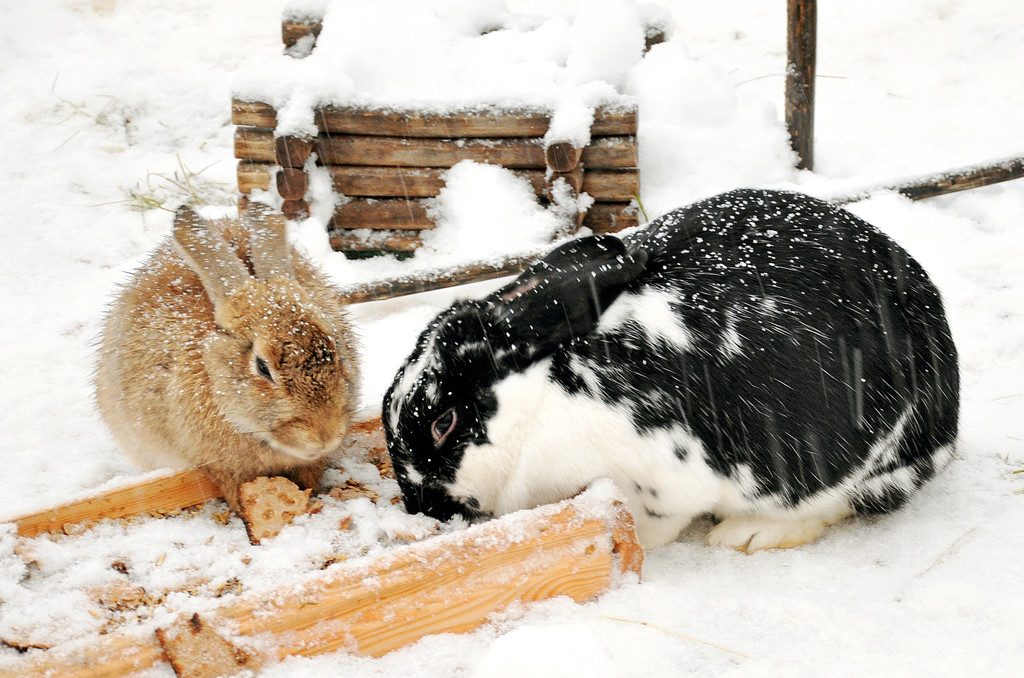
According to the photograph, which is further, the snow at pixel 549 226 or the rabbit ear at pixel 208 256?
the rabbit ear at pixel 208 256

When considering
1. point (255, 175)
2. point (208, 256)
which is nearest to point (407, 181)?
point (255, 175)

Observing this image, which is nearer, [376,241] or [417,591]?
[417,591]

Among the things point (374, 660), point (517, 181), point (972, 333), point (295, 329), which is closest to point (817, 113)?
point (517, 181)

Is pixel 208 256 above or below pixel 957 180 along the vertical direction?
above

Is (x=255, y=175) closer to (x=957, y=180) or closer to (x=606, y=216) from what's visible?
(x=606, y=216)

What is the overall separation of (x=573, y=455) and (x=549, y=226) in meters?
2.69

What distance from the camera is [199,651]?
6.21 ft

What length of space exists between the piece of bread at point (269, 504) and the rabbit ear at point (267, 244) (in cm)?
59

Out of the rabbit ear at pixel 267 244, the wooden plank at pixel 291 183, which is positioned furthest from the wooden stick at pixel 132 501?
the wooden plank at pixel 291 183

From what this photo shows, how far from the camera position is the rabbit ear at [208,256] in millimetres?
2492

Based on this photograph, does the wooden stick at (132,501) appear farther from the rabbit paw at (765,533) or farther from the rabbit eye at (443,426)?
the rabbit paw at (765,533)

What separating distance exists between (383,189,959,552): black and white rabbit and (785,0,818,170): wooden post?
9.71 feet

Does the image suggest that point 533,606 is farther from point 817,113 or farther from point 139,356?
point 817,113

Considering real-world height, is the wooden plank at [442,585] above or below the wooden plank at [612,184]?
below
